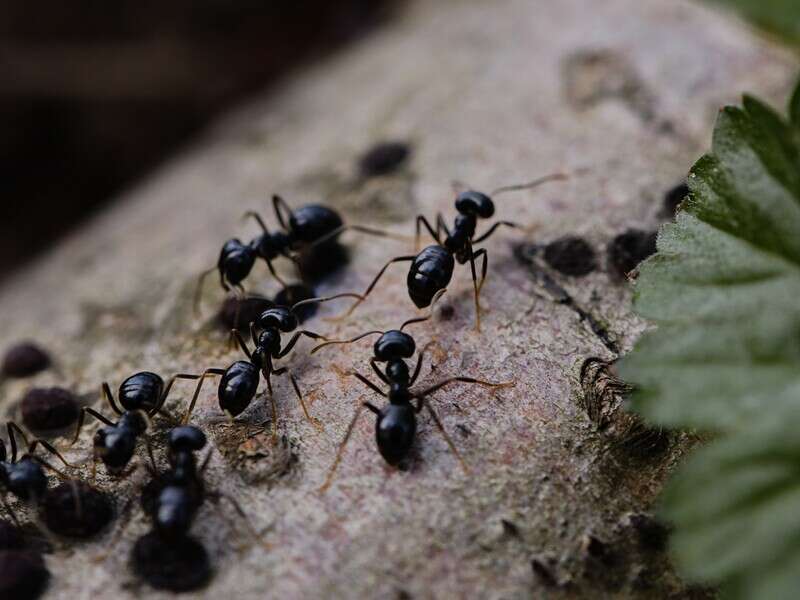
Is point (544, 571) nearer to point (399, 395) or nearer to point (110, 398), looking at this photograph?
point (399, 395)

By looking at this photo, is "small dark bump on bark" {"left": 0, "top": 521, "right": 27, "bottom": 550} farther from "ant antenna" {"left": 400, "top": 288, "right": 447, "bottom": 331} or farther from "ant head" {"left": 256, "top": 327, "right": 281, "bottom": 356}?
"ant antenna" {"left": 400, "top": 288, "right": 447, "bottom": 331}

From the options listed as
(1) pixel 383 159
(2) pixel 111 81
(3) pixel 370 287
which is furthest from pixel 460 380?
(2) pixel 111 81

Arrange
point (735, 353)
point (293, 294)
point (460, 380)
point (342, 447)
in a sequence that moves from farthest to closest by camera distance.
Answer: point (293, 294)
point (460, 380)
point (342, 447)
point (735, 353)

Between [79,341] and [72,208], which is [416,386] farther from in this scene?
[72,208]

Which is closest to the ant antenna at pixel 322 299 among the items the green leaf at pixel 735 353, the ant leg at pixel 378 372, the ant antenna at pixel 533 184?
the ant leg at pixel 378 372

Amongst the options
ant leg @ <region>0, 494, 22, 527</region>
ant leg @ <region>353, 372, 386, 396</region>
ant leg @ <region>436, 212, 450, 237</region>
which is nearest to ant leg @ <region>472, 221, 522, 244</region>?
ant leg @ <region>436, 212, 450, 237</region>

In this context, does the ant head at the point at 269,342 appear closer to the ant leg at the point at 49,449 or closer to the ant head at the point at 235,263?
the ant head at the point at 235,263
